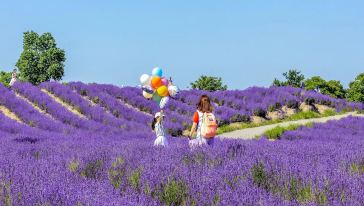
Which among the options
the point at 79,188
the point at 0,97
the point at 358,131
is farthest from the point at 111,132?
the point at 79,188

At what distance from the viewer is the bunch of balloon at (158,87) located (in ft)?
31.8

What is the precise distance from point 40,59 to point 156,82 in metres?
36.1

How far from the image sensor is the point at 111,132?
1545 centimetres

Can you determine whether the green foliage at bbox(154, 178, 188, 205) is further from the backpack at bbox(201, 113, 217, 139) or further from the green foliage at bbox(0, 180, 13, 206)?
the backpack at bbox(201, 113, 217, 139)

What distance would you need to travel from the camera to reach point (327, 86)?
39.8 m

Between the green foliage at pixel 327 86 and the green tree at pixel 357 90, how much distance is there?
8.06 feet

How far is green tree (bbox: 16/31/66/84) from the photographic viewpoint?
43.7m

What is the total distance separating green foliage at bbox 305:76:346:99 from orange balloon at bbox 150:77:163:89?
31658 mm

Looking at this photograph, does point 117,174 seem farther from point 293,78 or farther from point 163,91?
point 293,78

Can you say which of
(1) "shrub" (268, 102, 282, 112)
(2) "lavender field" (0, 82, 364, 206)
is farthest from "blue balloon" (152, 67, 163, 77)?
(1) "shrub" (268, 102, 282, 112)

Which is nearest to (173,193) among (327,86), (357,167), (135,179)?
(135,179)

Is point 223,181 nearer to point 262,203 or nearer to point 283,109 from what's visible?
point 262,203

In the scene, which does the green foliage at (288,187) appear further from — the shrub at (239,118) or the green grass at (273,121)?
the shrub at (239,118)

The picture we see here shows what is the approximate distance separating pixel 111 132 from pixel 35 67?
3106cm
